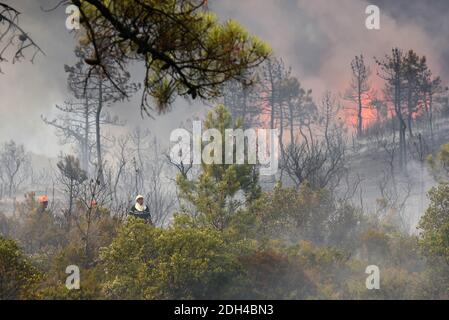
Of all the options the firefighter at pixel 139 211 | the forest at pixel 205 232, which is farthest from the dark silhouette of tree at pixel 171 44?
the firefighter at pixel 139 211

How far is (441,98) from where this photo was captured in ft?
166

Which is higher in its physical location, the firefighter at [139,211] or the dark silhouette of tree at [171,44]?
the dark silhouette of tree at [171,44]

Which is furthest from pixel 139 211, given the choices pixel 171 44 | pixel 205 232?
pixel 171 44

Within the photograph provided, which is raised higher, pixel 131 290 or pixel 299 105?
pixel 299 105

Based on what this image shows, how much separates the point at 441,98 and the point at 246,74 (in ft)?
165

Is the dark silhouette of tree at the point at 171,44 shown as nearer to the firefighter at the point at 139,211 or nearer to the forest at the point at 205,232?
the forest at the point at 205,232

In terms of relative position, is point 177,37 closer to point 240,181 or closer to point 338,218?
point 240,181

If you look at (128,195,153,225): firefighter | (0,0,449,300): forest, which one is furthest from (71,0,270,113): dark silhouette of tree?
(128,195,153,225): firefighter

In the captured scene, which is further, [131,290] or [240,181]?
[240,181]

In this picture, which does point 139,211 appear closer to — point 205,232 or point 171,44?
point 205,232

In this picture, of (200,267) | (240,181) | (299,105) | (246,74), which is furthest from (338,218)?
(299,105)

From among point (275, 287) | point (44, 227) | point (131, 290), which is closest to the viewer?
point (131, 290)

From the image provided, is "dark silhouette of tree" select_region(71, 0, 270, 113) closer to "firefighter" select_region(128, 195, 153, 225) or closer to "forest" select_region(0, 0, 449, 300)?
"forest" select_region(0, 0, 449, 300)

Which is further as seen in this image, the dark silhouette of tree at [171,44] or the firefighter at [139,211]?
the firefighter at [139,211]
